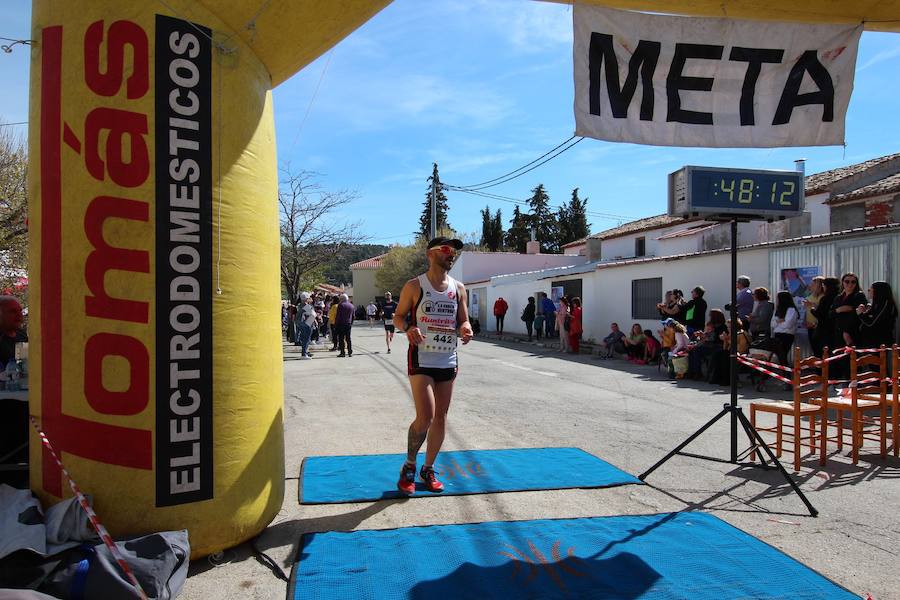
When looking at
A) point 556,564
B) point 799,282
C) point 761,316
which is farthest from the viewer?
point 799,282

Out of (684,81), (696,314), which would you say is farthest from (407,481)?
(696,314)

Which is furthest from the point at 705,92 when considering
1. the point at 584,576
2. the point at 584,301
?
the point at 584,301

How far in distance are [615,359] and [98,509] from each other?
A: 15840 millimetres

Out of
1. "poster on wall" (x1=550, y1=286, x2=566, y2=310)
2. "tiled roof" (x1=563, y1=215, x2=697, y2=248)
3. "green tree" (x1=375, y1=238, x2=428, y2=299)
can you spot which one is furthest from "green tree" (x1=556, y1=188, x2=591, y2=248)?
"poster on wall" (x1=550, y1=286, x2=566, y2=310)

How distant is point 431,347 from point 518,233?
66.1 meters

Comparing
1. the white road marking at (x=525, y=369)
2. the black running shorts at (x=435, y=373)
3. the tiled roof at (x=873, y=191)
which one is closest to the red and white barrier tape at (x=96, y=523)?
the black running shorts at (x=435, y=373)

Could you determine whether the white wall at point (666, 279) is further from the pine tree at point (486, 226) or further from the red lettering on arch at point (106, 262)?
the pine tree at point (486, 226)

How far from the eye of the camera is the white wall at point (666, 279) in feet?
48.9

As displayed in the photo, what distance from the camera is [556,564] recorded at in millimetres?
3445

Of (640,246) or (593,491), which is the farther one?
(640,246)

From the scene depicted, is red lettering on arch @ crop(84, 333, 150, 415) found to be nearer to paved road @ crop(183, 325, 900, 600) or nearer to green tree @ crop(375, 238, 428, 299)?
paved road @ crop(183, 325, 900, 600)

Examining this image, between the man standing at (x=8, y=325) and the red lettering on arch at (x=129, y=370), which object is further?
the man standing at (x=8, y=325)

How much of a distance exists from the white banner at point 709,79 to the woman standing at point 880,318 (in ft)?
19.2

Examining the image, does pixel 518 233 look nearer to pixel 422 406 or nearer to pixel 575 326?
pixel 575 326
